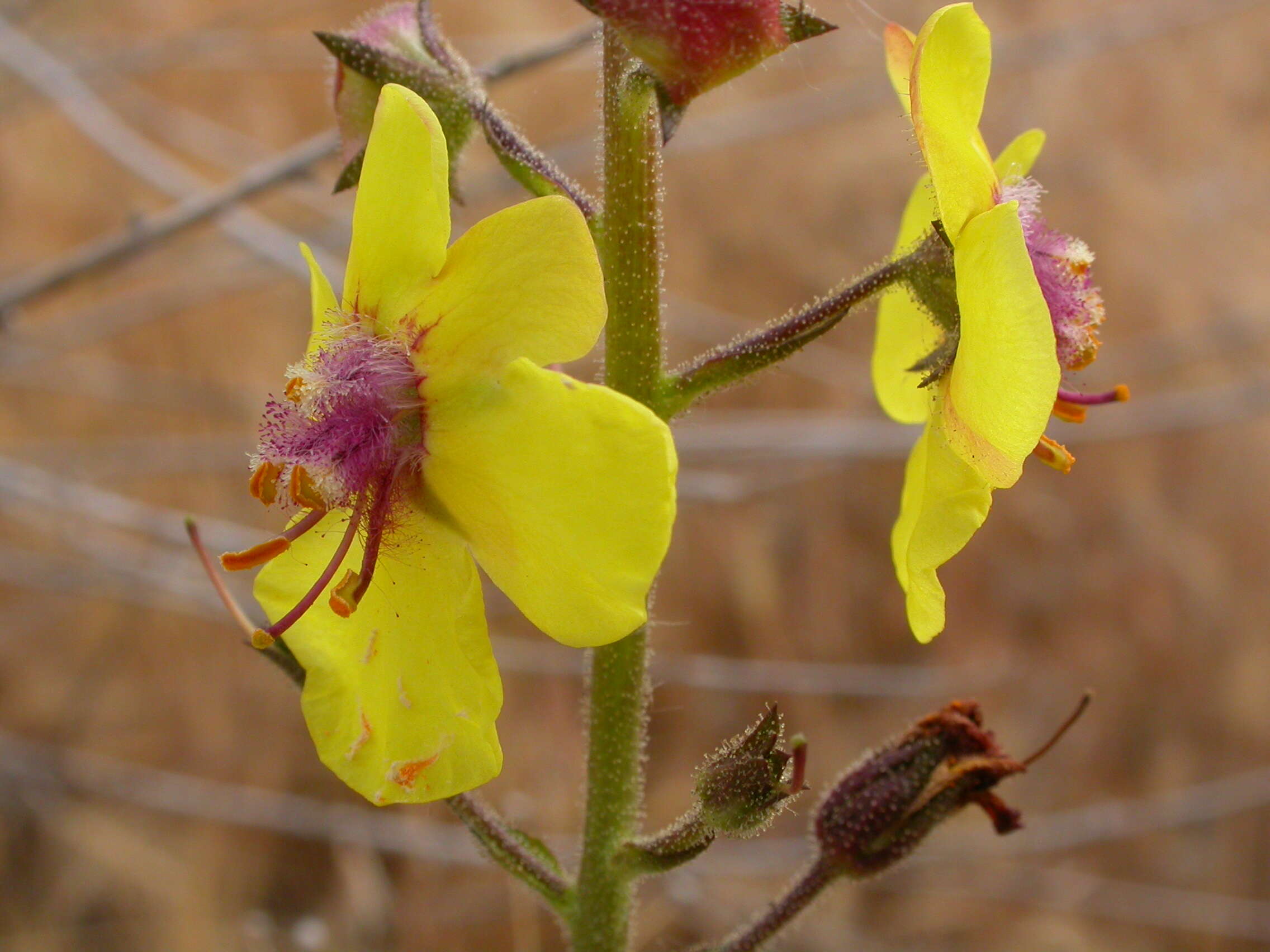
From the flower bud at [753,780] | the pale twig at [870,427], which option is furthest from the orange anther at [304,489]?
the pale twig at [870,427]

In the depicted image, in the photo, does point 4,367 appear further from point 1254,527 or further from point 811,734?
point 1254,527

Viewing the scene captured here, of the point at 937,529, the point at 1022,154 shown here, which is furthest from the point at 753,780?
the point at 1022,154

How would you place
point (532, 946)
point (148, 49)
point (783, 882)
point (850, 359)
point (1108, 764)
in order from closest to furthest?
point (532, 946) < point (148, 49) < point (783, 882) < point (1108, 764) < point (850, 359)

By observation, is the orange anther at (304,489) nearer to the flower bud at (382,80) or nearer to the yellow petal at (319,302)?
the yellow petal at (319,302)

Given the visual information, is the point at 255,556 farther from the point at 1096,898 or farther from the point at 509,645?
the point at 1096,898

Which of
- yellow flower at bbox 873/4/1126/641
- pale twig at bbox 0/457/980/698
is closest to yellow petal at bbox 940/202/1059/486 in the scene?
yellow flower at bbox 873/4/1126/641

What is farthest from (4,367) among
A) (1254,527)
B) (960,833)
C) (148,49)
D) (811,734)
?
(1254,527)

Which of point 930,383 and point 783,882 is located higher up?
point 930,383
